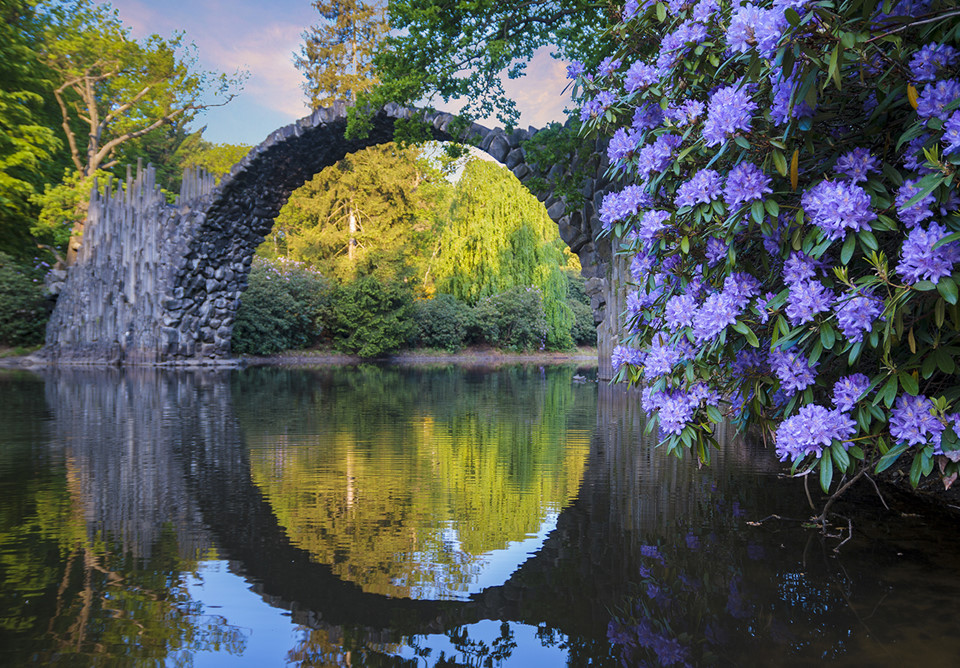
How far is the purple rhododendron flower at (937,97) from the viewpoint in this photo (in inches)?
67.3

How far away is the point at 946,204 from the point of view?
171 cm

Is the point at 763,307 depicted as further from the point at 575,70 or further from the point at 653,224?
the point at 575,70

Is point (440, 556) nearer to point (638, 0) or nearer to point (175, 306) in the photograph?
point (638, 0)

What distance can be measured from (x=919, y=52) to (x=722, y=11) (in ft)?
2.80

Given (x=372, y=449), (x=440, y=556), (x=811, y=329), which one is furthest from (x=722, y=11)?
(x=372, y=449)

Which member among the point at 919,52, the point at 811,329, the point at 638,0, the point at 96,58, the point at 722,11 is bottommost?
the point at 811,329

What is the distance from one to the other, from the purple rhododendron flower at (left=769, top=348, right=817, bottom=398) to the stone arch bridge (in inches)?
539

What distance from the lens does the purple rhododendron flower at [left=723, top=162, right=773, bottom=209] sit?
2.05m

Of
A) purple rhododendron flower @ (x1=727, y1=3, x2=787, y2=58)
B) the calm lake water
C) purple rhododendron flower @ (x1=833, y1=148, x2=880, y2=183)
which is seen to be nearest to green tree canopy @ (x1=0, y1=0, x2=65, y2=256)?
the calm lake water

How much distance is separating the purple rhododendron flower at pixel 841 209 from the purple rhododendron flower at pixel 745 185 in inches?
7.9

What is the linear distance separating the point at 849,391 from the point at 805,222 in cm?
53

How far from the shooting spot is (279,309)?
22547 millimetres

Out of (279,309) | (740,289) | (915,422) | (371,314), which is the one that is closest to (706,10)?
(740,289)

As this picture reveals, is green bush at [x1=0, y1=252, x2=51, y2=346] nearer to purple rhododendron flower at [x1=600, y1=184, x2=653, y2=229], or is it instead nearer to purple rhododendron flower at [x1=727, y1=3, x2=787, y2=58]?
purple rhododendron flower at [x1=600, y1=184, x2=653, y2=229]
